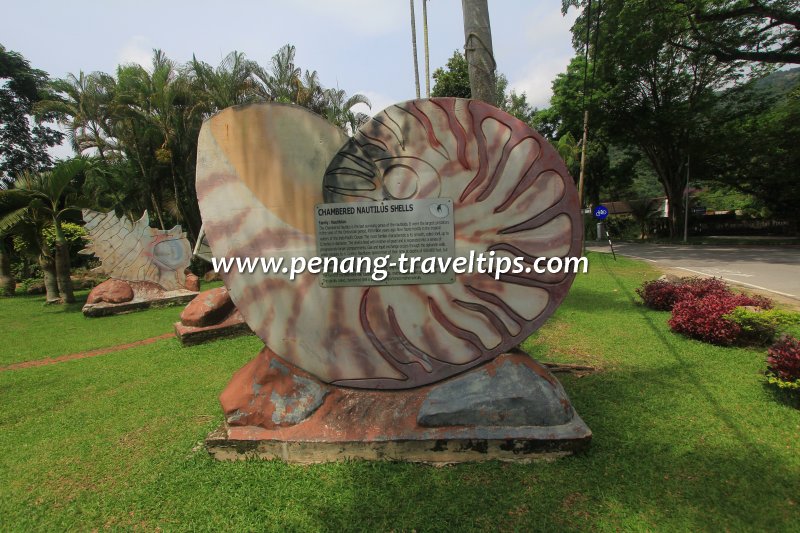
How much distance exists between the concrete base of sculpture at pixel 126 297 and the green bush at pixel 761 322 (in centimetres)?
1055

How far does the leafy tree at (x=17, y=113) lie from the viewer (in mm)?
21734

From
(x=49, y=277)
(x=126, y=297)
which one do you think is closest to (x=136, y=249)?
(x=126, y=297)

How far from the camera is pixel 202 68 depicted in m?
14.7

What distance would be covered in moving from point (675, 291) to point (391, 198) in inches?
223

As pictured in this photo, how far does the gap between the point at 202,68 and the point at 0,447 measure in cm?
1474

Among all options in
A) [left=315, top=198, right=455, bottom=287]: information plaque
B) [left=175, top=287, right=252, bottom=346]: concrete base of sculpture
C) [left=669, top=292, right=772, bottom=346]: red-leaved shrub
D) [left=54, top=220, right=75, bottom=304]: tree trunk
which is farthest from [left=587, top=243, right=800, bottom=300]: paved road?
[left=54, top=220, right=75, bottom=304]: tree trunk

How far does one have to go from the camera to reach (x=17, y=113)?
22.5 m

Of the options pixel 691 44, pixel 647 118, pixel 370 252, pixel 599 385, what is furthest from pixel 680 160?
pixel 370 252

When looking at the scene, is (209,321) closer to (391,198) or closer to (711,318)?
(391,198)

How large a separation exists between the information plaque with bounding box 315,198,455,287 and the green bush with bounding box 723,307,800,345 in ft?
13.1

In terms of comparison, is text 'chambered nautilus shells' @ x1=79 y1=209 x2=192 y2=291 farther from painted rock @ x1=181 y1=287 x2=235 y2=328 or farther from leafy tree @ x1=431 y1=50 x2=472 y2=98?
leafy tree @ x1=431 y1=50 x2=472 y2=98

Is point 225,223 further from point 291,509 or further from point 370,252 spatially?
point 291,509

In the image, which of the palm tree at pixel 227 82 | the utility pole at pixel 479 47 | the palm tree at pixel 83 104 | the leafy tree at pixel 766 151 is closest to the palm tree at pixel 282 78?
the palm tree at pixel 227 82

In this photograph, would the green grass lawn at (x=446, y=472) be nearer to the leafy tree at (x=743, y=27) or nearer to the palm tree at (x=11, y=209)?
the palm tree at (x=11, y=209)
